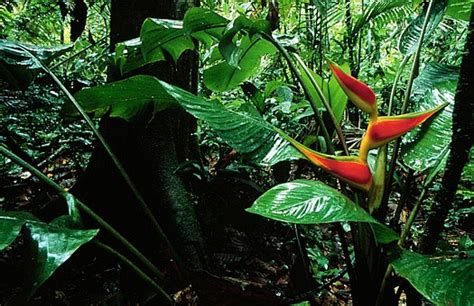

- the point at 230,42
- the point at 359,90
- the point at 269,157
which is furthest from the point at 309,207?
the point at 230,42

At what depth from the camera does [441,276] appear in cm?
71

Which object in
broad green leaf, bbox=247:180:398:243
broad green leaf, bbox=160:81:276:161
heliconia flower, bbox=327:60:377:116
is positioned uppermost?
heliconia flower, bbox=327:60:377:116

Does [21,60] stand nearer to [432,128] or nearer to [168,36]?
[168,36]

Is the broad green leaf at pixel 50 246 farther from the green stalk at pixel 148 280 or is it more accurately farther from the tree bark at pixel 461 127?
the tree bark at pixel 461 127

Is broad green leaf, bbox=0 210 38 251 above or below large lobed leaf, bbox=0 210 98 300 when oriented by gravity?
above

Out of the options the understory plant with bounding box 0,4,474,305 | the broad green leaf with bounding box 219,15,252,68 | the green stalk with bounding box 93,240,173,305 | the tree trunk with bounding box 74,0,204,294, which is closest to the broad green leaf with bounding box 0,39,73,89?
the understory plant with bounding box 0,4,474,305

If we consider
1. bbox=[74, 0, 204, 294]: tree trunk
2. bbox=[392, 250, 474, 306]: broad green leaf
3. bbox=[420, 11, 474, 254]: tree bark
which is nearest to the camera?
bbox=[392, 250, 474, 306]: broad green leaf

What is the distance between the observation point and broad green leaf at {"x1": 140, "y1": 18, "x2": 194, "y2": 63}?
3.60 ft

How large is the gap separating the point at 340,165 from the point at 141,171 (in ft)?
2.97

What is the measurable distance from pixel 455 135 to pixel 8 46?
139cm

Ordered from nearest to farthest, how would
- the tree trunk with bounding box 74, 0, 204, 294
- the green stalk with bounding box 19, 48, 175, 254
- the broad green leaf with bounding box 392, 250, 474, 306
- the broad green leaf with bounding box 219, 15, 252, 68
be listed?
the broad green leaf with bounding box 392, 250, 474, 306
the broad green leaf with bounding box 219, 15, 252, 68
the green stalk with bounding box 19, 48, 175, 254
the tree trunk with bounding box 74, 0, 204, 294

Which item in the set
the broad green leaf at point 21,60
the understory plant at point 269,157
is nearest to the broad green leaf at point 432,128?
the understory plant at point 269,157

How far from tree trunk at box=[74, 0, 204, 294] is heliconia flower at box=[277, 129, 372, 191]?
0.60 m

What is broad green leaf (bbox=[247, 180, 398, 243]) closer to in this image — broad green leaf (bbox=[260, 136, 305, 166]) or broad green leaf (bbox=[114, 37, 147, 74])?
broad green leaf (bbox=[260, 136, 305, 166])
